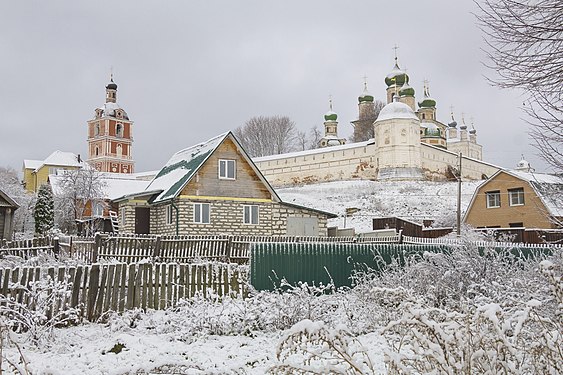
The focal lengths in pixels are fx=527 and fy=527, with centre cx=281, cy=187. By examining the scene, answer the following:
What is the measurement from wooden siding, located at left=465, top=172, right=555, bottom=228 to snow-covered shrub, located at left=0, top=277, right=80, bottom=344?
95.6ft

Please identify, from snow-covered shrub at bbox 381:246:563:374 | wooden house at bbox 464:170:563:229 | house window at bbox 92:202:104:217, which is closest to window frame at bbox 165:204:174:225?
house window at bbox 92:202:104:217

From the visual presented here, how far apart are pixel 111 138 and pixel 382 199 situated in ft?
151

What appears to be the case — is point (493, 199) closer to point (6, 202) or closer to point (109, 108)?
point (6, 202)

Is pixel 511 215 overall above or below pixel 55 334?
above

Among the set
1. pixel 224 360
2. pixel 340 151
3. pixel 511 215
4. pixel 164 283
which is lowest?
pixel 224 360

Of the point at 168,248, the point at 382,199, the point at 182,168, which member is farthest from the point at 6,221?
the point at 382,199

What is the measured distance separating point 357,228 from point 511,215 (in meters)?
11.8

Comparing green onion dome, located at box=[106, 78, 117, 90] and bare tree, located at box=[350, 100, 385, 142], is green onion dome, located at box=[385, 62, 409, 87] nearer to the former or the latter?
bare tree, located at box=[350, 100, 385, 142]

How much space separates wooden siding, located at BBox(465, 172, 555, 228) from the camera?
32156 millimetres

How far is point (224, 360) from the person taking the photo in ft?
22.4

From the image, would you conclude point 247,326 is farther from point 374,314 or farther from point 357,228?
point 357,228

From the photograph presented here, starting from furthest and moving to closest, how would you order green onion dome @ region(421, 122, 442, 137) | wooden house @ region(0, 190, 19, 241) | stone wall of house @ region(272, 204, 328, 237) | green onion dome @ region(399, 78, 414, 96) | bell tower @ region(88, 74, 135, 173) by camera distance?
bell tower @ region(88, 74, 135, 173) < green onion dome @ region(421, 122, 442, 137) < green onion dome @ region(399, 78, 414, 96) < wooden house @ region(0, 190, 19, 241) < stone wall of house @ region(272, 204, 328, 237)

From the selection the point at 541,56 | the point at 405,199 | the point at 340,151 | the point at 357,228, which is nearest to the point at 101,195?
the point at 357,228

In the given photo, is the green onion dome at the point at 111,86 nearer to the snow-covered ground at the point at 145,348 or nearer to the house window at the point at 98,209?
the house window at the point at 98,209
